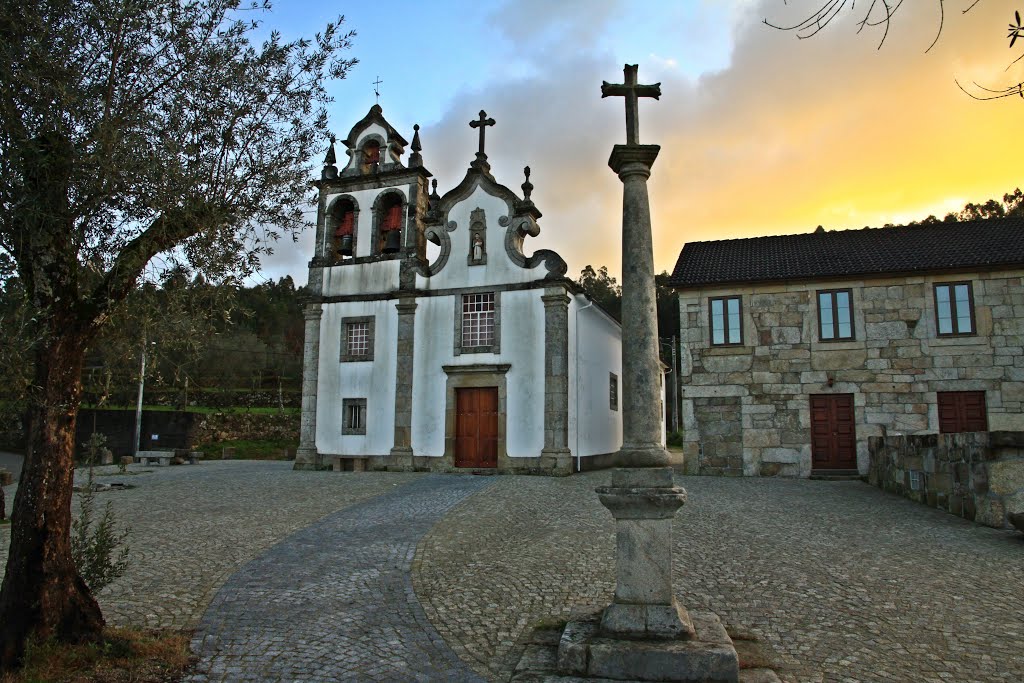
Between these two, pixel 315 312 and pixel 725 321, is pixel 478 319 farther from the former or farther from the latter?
pixel 725 321

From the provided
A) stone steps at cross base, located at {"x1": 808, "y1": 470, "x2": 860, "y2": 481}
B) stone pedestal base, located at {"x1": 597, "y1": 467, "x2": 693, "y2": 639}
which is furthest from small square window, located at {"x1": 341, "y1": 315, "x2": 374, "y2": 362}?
stone pedestal base, located at {"x1": 597, "y1": 467, "x2": 693, "y2": 639}

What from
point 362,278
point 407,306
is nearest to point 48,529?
point 407,306

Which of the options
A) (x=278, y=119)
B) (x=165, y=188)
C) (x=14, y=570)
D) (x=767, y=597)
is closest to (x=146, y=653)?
(x=14, y=570)

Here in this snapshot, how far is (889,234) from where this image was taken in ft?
65.8

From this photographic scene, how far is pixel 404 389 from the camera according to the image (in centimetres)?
2009

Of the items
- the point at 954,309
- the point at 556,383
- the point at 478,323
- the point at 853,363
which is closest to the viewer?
the point at 954,309

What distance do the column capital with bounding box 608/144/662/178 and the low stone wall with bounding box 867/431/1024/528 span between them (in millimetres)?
7749

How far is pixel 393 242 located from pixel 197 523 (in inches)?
489

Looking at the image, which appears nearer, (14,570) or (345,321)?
(14,570)

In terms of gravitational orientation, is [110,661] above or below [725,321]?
below

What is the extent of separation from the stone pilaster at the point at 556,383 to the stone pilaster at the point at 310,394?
7.30 m

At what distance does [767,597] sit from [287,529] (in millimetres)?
6850

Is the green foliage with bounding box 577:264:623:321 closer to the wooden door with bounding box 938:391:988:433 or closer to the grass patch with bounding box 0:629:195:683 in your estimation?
the wooden door with bounding box 938:391:988:433

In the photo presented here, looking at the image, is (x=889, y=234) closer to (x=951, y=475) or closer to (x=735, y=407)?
(x=735, y=407)
